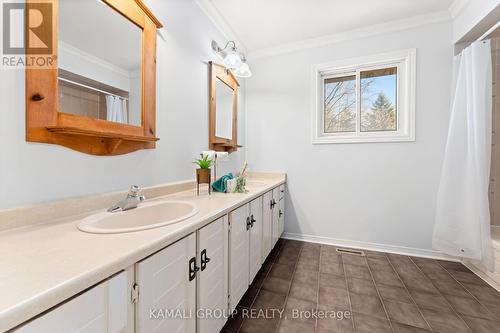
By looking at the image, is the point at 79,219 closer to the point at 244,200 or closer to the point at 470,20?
the point at 244,200

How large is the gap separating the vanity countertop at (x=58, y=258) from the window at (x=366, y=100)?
7.41ft

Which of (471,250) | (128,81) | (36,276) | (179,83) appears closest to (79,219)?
(36,276)

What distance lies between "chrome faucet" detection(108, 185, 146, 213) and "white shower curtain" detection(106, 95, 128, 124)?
40 cm

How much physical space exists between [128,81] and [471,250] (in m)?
2.97

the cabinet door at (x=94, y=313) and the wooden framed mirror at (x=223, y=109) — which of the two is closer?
the cabinet door at (x=94, y=313)

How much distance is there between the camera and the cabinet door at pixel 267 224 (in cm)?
184

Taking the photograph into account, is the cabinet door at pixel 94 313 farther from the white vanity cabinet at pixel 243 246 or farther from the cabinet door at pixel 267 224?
the cabinet door at pixel 267 224

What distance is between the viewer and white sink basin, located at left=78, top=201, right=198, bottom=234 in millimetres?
819

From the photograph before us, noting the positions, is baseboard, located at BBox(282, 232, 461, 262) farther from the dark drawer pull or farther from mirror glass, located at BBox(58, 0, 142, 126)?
mirror glass, located at BBox(58, 0, 142, 126)

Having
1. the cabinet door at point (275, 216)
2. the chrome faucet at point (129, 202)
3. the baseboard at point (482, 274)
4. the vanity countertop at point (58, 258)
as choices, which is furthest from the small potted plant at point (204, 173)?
the baseboard at point (482, 274)

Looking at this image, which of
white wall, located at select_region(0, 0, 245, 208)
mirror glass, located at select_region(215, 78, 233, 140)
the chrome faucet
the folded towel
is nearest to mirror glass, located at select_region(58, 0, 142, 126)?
white wall, located at select_region(0, 0, 245, 208)

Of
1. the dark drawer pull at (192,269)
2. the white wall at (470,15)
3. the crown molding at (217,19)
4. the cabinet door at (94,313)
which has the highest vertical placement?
the crown molding at (217,19)

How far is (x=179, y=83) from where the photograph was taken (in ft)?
5.39
